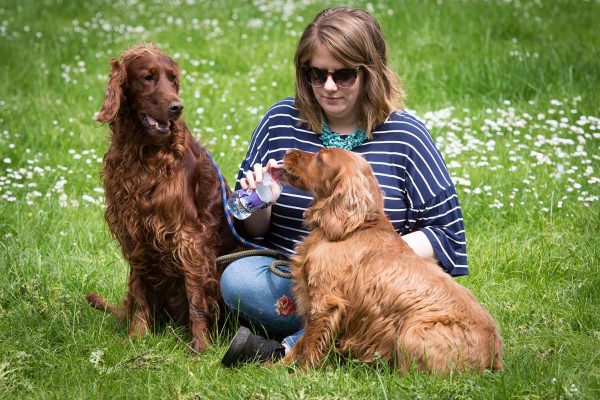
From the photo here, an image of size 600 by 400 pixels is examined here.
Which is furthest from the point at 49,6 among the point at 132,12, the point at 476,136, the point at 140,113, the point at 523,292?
the point at 523,292

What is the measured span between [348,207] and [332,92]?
26.0 inches

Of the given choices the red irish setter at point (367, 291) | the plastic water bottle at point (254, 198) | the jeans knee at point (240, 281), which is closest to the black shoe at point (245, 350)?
the red irish setter at point (367, 291)

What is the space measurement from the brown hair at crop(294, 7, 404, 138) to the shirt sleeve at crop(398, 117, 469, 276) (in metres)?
0.23

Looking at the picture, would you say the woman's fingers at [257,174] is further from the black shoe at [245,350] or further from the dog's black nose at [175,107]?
the black shoe at [245,350]

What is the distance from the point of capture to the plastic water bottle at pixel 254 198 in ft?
11.8

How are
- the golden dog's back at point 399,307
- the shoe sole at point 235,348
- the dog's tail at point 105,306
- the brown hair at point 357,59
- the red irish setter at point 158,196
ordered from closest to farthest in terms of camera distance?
the golden dog's back at point 399,307, the shoe sole at point 235,348, the red irish setter at point 158,196, the brown hair at point 357,59, the dog's tail at point 105,306

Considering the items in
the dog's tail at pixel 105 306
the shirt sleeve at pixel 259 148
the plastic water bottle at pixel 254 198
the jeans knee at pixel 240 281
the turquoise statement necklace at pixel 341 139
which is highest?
the turquoise statement necklace at pixel 341 139

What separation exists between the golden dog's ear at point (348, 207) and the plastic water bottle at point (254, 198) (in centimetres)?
34

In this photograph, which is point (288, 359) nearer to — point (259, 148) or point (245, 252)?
point (245, 252)

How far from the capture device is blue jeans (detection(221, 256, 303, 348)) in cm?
375

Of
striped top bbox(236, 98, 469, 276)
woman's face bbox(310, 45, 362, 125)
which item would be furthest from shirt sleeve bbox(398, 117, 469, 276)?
woman's face bbox(310, 45, 362, 125)

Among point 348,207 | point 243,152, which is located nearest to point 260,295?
point 348,207

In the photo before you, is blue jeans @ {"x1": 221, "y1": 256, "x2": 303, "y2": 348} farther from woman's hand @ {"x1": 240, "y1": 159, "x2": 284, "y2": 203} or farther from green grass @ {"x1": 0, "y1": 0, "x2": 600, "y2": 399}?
woman's hand @ {"x1": 240, "y1": 159, "x2": 284, "y2": 203}

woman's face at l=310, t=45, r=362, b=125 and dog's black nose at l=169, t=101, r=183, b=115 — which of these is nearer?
dog's black nose at l=169, t=101, r=183, b=115
